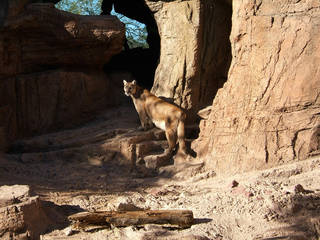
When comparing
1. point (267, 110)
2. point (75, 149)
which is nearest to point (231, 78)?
point (267, 110)

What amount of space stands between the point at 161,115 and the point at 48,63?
293 cm

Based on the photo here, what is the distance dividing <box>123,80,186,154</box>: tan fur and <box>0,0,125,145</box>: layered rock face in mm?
1164

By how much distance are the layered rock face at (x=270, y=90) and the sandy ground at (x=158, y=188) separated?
0.37 m

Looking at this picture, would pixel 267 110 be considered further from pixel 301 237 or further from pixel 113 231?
pixel 113 231

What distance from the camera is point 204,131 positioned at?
9109mm

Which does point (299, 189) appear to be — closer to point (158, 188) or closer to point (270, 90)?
point (270, 90)

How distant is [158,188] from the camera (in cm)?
819

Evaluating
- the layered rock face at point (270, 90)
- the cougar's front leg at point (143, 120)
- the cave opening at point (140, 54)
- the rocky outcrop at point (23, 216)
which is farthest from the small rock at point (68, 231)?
the cave opening at point (140, 54)

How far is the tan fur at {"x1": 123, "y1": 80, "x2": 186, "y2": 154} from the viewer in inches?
373

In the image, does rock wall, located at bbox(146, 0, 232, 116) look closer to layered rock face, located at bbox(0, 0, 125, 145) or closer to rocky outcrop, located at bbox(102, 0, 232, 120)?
rocky outcrop, located at bbox(102, 0, 232, 120)

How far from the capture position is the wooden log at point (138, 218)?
5.69m

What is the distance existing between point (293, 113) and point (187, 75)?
9.49ft

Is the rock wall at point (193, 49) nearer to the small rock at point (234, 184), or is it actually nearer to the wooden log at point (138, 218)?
the small rock at point (234, 184)

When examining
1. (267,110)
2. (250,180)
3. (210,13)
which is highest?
(210,13)
